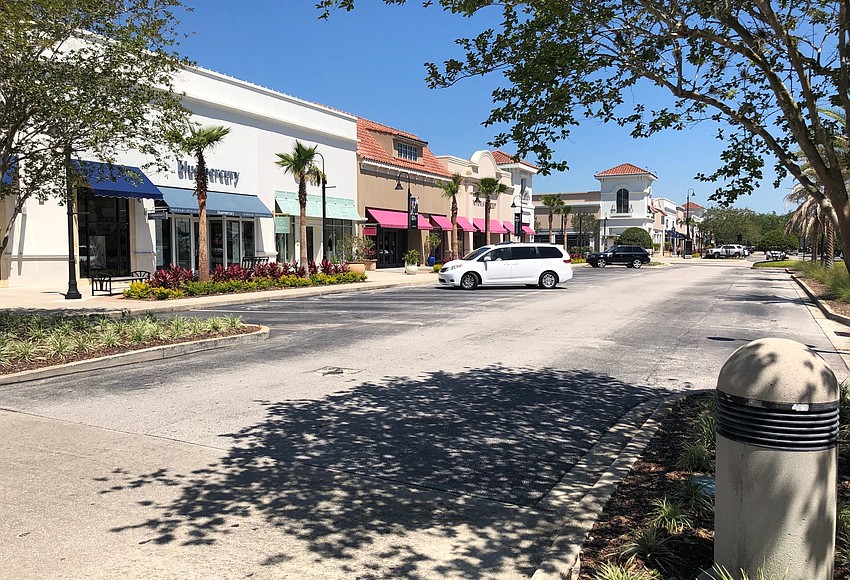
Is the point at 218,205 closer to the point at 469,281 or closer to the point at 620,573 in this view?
the point at 469,281

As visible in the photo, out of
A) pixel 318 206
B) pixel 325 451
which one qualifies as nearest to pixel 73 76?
pixel 325 451

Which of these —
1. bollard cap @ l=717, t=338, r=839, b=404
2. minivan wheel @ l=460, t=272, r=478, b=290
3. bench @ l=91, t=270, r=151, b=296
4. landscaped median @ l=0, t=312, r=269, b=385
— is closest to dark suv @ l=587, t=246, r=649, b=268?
minivan wheel @ l=460, t=272, r=478, b=290

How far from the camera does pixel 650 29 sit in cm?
650

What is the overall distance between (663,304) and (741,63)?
1382 cm

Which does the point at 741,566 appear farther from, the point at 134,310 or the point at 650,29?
the point at 134,310

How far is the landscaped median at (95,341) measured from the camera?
9141 millimetres

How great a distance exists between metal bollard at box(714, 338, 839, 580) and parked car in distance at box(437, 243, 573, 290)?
881 inches

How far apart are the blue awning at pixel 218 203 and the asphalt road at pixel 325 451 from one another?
16.4 meters

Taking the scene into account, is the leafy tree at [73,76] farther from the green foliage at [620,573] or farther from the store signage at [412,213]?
the store signage at [412,213]

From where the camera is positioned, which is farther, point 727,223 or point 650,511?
point 727,223

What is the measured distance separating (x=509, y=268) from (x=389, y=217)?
57.1 ft

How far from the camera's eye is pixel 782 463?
9.84ft

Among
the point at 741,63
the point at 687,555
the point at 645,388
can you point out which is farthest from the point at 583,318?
the point at 687,555

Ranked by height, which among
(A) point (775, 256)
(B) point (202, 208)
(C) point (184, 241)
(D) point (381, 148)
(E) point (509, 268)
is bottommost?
(E) point (509, 268)
